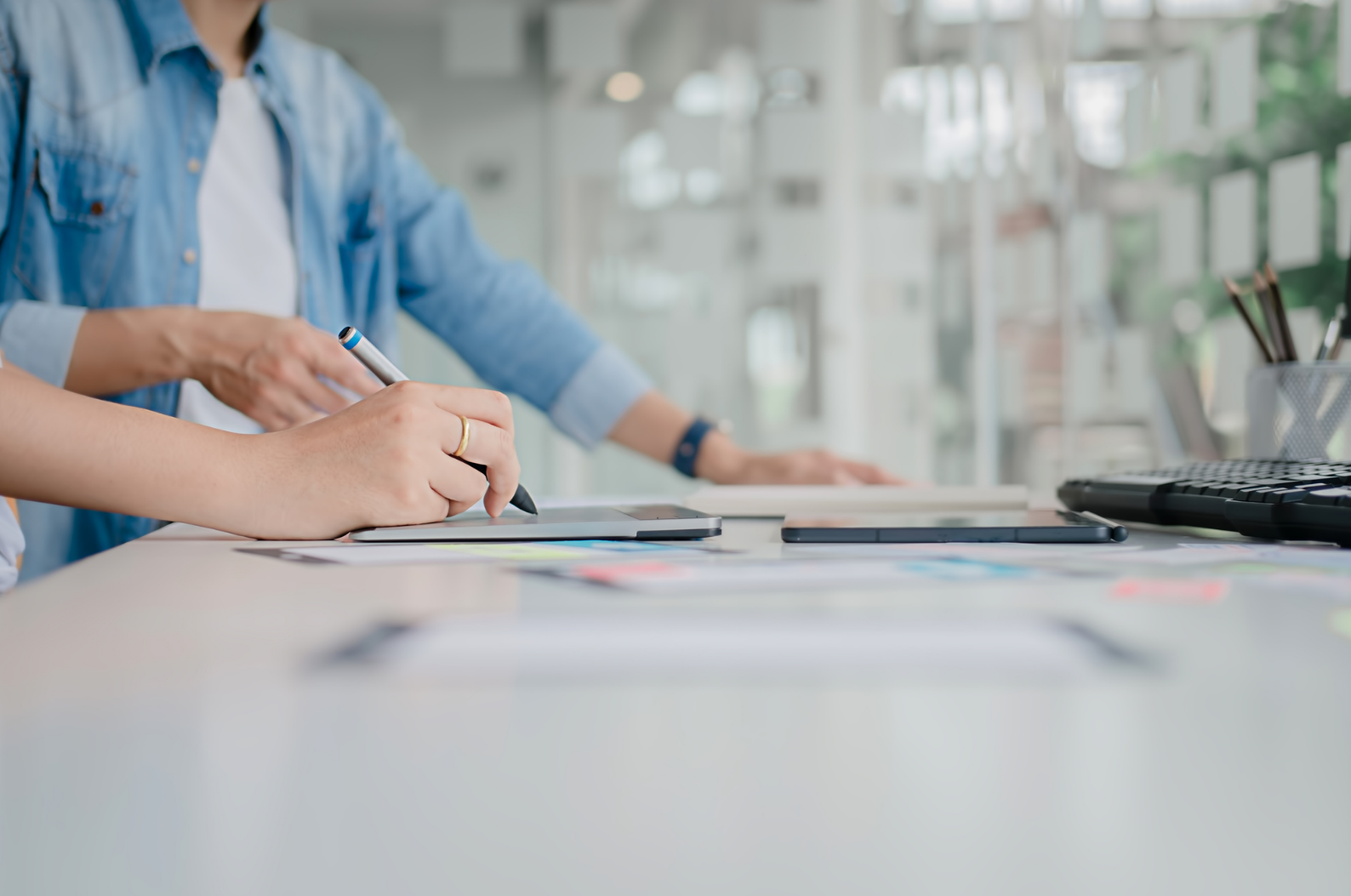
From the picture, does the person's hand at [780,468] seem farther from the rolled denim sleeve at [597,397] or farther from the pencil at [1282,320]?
the pencil at [1282,320]

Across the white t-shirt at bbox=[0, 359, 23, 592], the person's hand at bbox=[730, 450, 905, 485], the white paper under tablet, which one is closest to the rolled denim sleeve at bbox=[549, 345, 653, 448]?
the person's hand at bbox=[730, 450, 905, 485]

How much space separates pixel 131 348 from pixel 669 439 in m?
0.58

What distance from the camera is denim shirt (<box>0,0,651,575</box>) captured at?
1079mm

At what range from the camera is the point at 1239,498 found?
20.5 inches

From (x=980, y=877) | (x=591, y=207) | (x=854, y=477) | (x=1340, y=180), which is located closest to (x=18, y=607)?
(x=980, y=877)

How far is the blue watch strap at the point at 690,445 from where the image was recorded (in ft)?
3.88

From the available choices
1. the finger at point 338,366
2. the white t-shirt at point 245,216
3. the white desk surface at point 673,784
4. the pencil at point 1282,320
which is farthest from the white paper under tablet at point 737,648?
the white t-shirt at point 245,216

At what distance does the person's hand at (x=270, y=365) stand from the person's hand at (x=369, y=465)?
235 mm

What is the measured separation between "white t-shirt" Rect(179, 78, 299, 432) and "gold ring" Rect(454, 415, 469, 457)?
742mm

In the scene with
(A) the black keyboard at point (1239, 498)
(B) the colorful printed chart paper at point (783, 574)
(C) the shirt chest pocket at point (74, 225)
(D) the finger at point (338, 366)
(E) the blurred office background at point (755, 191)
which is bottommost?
(B) the colorful printed chart paper at point (783, 574)

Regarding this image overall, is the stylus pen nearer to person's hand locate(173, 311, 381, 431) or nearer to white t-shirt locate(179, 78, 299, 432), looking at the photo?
person's hand locate(173, 311, 381, 431)

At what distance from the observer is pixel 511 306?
1352mm

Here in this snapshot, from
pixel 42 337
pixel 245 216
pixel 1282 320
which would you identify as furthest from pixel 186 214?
pixel 1282 320

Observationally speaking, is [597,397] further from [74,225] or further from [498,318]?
[74,225]
